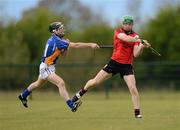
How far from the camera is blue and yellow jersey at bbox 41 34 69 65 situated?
16531 millimetres

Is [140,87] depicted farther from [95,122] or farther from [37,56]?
[95,122]

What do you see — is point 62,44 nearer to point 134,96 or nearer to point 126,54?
point 126,54

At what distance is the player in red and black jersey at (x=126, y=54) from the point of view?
51.1 ft

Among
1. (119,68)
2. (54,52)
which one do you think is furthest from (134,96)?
(54,52)

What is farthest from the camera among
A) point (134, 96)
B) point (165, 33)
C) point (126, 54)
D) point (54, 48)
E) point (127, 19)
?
point (165, 33)

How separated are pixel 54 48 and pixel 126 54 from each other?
186 cm

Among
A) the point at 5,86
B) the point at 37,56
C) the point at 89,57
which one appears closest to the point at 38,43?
the point at 37,56

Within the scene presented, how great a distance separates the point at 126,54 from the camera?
16.0 meters

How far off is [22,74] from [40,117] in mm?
17030

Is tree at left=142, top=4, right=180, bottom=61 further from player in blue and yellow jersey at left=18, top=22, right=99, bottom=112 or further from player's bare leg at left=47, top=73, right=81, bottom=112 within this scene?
player's bare leg at left=47, top=73, right=81, bottom=112

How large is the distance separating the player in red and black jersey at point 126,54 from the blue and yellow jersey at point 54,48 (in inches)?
45.3

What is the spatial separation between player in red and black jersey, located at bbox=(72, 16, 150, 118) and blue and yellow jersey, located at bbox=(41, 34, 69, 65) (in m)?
1.15

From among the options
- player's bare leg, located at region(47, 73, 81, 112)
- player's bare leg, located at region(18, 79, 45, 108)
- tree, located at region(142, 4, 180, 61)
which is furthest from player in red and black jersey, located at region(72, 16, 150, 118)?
tree, located at region(142, 4, 180, 61)

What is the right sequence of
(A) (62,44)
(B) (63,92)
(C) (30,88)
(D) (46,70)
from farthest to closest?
1. (C) (30,88)
2. (D) (46,70)
3. (A) (62,44)
4. (B) (63,92)
